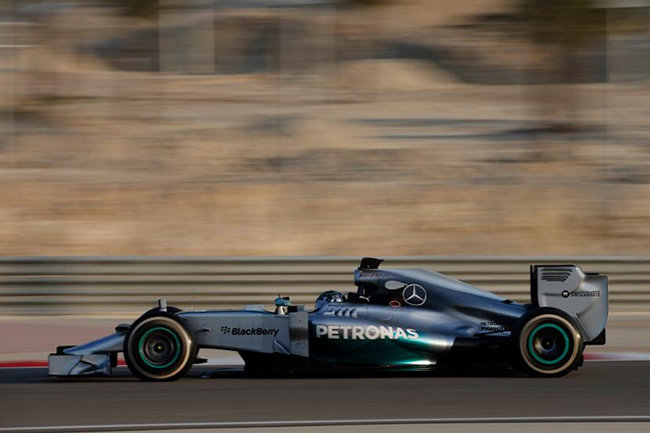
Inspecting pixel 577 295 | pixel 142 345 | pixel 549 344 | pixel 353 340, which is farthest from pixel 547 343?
pixel 142 345

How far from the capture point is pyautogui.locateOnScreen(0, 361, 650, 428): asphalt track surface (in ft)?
24.5

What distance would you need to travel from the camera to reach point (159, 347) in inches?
358

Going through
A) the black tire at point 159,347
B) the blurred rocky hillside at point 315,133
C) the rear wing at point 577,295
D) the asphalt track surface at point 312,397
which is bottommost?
the asphalt track surface at point 312,397

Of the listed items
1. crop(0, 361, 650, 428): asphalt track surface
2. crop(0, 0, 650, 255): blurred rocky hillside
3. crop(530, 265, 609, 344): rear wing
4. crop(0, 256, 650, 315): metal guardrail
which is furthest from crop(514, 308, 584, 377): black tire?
crop(0, 0, 650, 255): blurred rocky hillside

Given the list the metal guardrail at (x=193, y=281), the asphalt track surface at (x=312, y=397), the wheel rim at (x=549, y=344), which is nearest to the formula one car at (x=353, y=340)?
the wheel rim at (x=549, y=344)

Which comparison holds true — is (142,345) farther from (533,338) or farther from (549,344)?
(549,344)

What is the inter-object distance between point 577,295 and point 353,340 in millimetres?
1792

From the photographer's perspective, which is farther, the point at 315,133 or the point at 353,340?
the point at 315,133

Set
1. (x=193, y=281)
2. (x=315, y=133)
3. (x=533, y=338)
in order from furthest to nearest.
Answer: (x=315, y=133), (x=193, y=281), (x=533, y=338)

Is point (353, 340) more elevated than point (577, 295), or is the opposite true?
point (577, 295)

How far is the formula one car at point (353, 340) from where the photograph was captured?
9047mm

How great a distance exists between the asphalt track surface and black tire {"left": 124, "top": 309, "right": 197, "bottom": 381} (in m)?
0.12

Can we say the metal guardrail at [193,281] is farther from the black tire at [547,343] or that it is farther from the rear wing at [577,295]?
the black tire at [547,343]

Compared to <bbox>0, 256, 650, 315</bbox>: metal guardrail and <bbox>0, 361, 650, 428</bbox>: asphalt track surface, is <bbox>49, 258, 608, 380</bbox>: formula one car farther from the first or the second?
<bbox>0, 256, 650, 315</bbox>: metal guardrail
